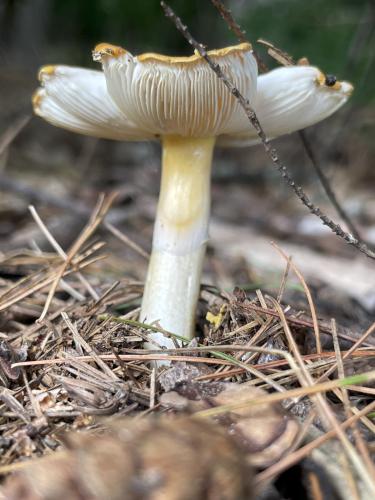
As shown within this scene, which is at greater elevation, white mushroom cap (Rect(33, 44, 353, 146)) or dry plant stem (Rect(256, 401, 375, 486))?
white mushroom cap (Rect(33, 44, 353, 146))

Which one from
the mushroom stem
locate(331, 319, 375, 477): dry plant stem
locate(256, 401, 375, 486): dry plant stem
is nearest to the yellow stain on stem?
the mushroom stem

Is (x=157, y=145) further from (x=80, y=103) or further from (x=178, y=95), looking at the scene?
(x=178, y=95)

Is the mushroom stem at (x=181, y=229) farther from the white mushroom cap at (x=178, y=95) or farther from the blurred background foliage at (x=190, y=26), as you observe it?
the blurred background foliage at (x=190, y=26)

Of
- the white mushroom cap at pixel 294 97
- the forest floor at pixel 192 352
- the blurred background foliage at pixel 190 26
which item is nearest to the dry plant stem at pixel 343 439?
the forest floor at pixel 192 352

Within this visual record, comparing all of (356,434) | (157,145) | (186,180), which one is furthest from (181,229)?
(157,145)

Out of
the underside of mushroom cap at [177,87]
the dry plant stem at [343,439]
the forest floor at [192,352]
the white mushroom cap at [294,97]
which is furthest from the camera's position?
the white mushroom cap at [294,97]

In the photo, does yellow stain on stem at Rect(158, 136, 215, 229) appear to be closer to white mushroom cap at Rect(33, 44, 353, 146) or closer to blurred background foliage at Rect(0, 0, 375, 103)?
white mushroom cap at Rect(33, 44, 353, 146)

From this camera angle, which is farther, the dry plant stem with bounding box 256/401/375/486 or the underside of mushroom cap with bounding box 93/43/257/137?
the underside of mushroom cap with bounding box 93/43/257/137

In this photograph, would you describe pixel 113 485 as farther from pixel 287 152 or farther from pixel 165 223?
pixel 287 152
